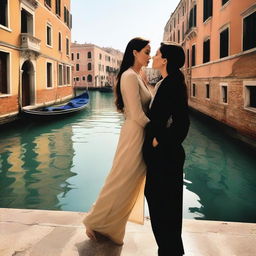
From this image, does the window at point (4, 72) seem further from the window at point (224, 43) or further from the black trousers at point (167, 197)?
the black trousers at point (167, 197)

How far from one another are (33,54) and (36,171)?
10.1 metres

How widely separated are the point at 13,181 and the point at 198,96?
13.5 metres

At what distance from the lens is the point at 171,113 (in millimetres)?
1832

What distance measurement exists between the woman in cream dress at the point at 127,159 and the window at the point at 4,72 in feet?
35.7

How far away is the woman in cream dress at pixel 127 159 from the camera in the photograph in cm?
204

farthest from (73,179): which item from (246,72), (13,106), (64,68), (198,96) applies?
(64,68)

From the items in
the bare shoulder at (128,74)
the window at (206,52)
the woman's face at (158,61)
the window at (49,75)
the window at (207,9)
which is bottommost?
the bare shoulder at (128,74)

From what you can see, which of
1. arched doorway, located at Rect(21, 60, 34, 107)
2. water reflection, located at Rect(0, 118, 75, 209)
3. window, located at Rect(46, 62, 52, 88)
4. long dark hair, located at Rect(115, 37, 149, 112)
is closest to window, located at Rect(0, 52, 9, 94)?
water reflection, located at Rect(0, 118, 75, 209)

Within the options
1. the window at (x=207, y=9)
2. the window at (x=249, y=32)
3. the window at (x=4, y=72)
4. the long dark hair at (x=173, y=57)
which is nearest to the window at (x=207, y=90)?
the window at (x=207, y=9)

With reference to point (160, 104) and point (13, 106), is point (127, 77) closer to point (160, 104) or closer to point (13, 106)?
point (160, 104)

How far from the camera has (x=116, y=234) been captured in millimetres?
2164

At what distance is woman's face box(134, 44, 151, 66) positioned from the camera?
2111mm

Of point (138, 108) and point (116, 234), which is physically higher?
point (138, 108)

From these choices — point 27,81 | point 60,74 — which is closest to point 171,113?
point 27,81
